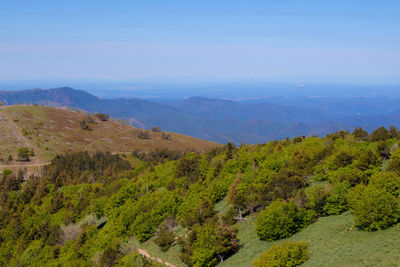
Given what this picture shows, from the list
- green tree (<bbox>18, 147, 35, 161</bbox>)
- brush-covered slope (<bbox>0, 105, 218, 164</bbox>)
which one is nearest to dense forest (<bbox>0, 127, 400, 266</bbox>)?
green tree (<bbox>18, 147, 35, 161</bbox>)

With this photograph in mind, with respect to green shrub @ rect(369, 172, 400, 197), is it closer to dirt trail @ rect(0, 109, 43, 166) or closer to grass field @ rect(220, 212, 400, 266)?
grass field @ rect(220, 212, 400, 266)

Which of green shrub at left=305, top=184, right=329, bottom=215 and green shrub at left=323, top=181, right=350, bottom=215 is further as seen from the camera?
green shrub at left=305, top=184, right=329, bottom=215

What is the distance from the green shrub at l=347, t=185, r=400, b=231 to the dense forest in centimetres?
8

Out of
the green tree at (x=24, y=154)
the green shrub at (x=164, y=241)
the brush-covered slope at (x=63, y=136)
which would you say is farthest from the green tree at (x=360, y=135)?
A: the green tree at (x=24, y=154)

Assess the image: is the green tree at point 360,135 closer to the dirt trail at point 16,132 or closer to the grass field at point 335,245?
the grass field at point 335,245

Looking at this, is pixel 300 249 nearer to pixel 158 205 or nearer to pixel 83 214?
pixel 158 205

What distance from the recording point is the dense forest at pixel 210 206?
113 ft

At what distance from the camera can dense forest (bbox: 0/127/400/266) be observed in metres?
34.6

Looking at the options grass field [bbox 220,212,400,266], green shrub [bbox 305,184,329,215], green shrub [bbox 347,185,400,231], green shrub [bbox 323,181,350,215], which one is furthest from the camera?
green shrub [bbox 305,184,329,215]

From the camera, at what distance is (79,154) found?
12506cm

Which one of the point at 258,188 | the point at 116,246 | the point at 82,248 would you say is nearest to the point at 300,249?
the point at 258,188

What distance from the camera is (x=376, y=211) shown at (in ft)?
96.0

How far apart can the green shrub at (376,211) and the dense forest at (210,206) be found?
8 cm

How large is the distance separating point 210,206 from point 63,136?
12168cm
